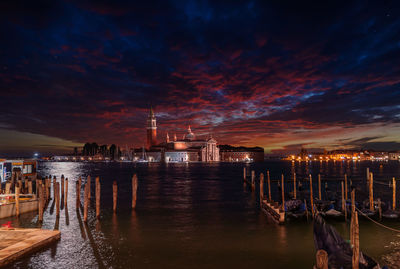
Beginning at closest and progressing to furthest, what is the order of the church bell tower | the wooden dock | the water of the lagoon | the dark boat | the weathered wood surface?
the dark boat
the wooden dock
the water of the lagoon
the weathered wood surface
the church bell tower

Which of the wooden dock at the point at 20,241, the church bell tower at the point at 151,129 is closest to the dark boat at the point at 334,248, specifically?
the wooden dock at the point at 20,241

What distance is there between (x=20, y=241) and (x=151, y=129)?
541 ft

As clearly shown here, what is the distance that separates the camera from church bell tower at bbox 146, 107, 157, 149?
573ft

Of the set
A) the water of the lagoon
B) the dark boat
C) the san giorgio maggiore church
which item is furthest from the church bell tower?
the dark boat

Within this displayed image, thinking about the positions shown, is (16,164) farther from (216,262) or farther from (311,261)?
(311,261)

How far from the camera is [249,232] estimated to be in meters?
15.4

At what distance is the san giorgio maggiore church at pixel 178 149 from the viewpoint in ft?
534

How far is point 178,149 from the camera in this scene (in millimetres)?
165375

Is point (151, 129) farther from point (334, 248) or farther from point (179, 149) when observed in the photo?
point (334, 248)

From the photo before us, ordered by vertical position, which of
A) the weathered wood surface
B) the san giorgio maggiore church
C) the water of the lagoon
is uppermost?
the san giorgio maggiore church

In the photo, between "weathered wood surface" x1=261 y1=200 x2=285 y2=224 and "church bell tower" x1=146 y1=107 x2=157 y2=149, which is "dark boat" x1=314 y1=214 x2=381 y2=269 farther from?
"church bell tower" x1=146 y1=107 x2=157 y2=149

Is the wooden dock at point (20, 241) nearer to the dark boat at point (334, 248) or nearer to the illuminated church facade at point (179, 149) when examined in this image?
the dark boat at point (334, 248)

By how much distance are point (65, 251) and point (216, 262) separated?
5761mm

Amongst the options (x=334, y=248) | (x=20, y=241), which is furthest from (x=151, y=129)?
(x=334, y=248)
